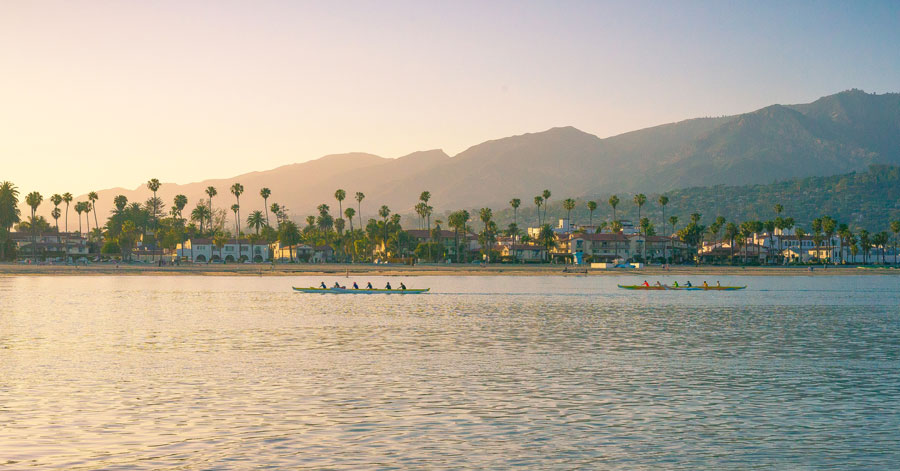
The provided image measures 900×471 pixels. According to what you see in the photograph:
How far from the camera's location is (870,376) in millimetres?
31422

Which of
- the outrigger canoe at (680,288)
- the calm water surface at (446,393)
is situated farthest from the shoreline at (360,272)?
the calm water surface at (446,393)

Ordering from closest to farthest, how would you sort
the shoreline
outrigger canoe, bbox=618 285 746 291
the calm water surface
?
the calm water surface
outrigger canoe, bbox=618 285 746 291
the shoreline

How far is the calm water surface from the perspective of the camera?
18.5 meters

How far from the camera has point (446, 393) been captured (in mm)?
26781

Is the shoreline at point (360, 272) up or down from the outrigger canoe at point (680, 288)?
up

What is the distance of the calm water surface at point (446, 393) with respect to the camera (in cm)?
1855

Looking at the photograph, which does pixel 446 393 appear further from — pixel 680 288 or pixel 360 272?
pixel 360 272

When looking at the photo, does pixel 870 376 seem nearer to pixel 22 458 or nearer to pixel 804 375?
pixel 804 375

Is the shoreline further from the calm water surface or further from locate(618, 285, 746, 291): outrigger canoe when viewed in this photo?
the calm water surface

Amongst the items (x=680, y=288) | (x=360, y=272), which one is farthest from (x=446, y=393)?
(x=360, y=272)

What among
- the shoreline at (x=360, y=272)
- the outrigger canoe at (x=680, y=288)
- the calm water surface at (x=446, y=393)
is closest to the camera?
the calm water surface at (x=446, y=393)

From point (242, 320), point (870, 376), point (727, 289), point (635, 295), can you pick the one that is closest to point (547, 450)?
point (870, 376)

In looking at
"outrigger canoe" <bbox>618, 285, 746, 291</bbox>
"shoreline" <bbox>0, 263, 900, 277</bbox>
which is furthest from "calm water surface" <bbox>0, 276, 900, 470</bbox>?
"shoreline" <bbox>0, 263, 900, 277</bbox>

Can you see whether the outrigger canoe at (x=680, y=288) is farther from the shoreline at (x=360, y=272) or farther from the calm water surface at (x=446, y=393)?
the shoreline at (x=360, y=272)
